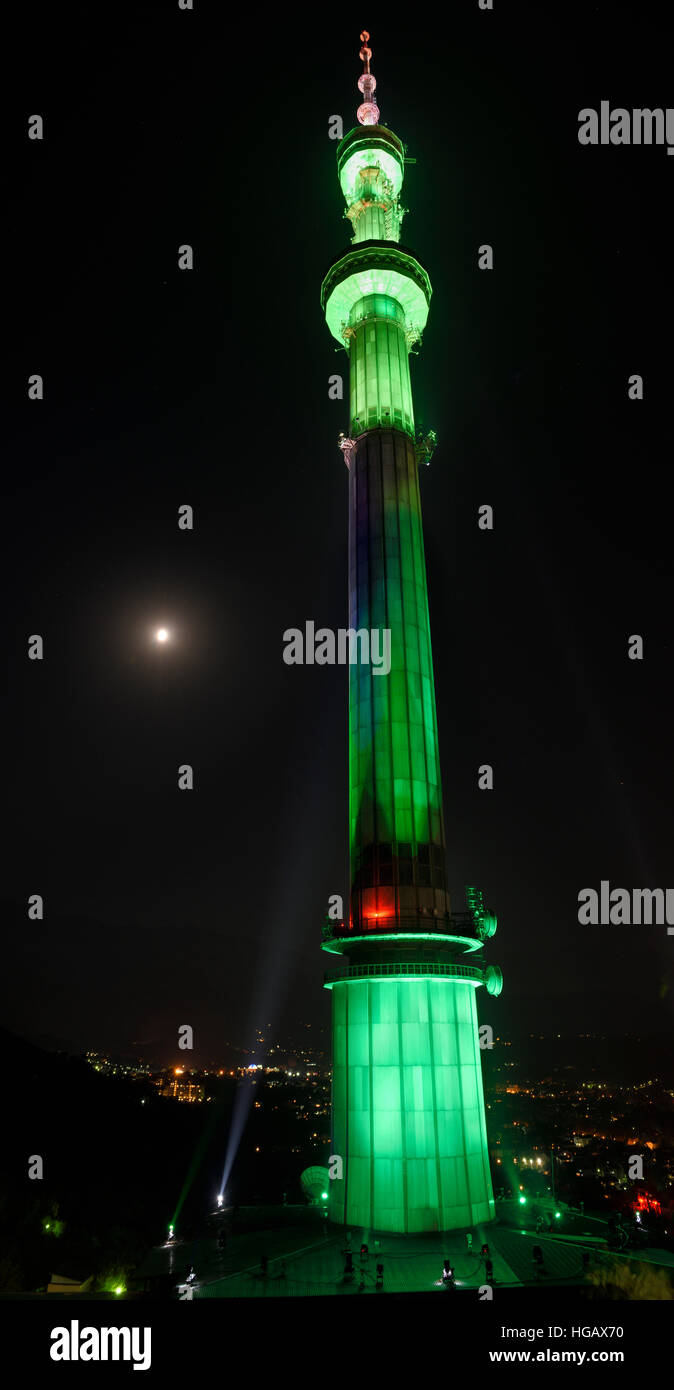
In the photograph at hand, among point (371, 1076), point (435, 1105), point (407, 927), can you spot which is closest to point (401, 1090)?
point (371, 1076)

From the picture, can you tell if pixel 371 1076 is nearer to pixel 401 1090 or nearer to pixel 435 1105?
pixel 401 1090

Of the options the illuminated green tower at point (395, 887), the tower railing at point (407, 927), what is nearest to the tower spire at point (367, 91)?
the illuminated green tower at point (395, 887)

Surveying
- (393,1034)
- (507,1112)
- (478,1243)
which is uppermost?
(393,1034)

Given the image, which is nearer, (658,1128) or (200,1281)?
(200,1281)

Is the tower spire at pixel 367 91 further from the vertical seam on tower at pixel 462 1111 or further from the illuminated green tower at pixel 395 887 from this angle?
the vertical seam on tower at pixel 462 1111

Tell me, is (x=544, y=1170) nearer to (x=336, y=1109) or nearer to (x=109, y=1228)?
(x=109, y=1228)
